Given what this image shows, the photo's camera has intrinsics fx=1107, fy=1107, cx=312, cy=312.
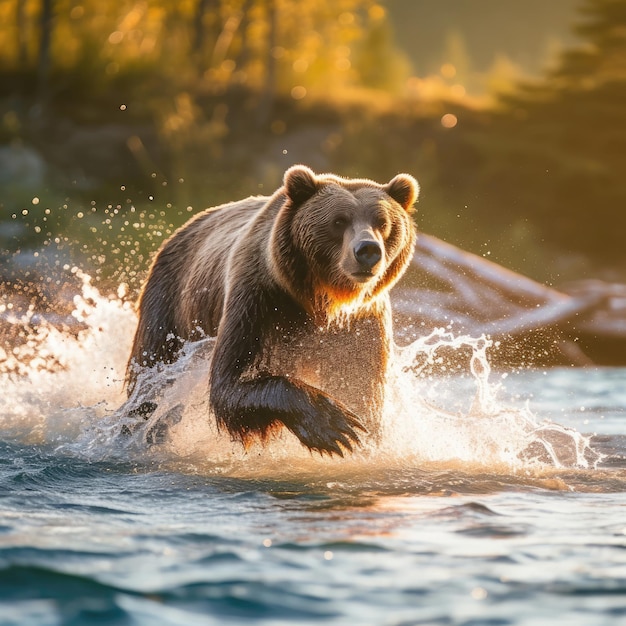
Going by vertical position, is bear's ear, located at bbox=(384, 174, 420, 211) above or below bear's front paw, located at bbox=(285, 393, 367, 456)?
above

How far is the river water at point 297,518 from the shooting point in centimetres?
294

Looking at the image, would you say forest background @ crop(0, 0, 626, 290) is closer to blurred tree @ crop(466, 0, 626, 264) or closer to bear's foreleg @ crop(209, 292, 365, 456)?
blurred tree @ crop(466, 0, 626, 264)

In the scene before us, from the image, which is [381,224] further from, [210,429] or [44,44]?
[44,44]

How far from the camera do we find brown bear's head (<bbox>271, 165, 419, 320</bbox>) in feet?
16.5

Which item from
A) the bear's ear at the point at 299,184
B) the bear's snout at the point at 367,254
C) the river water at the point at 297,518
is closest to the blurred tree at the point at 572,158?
the river water at the point at 297,518

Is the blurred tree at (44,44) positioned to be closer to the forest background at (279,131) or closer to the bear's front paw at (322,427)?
the forest background at (279,131)

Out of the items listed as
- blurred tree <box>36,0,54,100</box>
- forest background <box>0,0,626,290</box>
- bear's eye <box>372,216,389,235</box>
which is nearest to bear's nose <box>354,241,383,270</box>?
bear's eye <box>372,216,389,235</box>

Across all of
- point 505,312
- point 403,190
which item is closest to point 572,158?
point 505,312

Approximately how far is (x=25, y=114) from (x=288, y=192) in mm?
17042

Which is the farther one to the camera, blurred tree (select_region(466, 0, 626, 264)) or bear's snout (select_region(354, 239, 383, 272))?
blurred tree (select_region(466, 0, 626, 264))

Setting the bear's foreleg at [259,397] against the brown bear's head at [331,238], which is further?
the brown bear's head at [331,238]

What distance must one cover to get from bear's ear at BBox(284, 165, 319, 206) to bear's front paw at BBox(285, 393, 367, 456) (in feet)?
3.22

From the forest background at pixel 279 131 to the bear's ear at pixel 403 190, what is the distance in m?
Result: 11.3

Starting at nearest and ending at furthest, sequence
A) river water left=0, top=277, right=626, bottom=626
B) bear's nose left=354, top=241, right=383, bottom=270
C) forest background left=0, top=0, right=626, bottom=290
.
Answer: river water left=0, top=277, right=626, bottom=626 → bear's nose left=354, top=241, right=383, bottom=270 → forest background left=0, top=0, right=626, bottom=290
